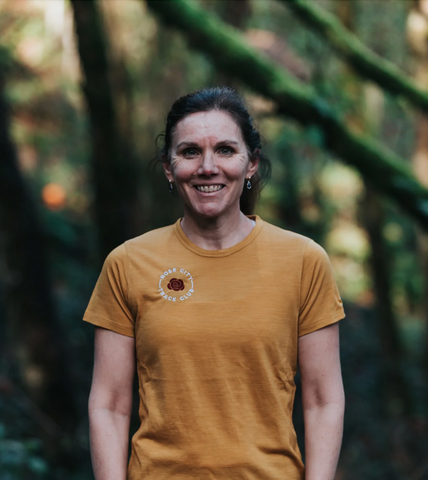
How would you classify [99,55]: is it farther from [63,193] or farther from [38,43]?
[63,193]

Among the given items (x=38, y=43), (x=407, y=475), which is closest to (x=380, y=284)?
(x=407, y=475)

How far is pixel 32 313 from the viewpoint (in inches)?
253

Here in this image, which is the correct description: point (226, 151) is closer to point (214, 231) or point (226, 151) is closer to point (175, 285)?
point (214, 231)

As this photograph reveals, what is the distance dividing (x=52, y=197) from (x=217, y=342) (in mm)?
13867

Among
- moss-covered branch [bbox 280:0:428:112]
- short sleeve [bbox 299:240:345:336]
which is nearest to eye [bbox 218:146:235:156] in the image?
short sleeve [bbox 299:240:345:336]

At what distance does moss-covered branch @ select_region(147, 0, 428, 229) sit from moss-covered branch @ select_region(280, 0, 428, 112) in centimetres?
60

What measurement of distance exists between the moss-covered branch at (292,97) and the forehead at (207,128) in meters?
2.61

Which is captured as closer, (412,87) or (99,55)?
(412,87)

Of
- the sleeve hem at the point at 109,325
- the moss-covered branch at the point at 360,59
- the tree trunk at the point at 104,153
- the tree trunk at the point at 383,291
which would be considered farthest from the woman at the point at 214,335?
the tree trunk at the point at 383,291

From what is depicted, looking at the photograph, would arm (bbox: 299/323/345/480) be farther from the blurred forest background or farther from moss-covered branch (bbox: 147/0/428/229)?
moss-covered branch (bbox: 147/0/428/229)

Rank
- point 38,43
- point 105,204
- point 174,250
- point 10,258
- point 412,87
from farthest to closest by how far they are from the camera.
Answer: point 38,43
point 105,204
point 10,258
point 412,87
point 174,250

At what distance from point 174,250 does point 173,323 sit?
0.30 meters

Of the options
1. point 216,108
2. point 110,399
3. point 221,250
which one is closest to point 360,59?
point 216,108

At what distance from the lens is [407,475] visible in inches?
325
